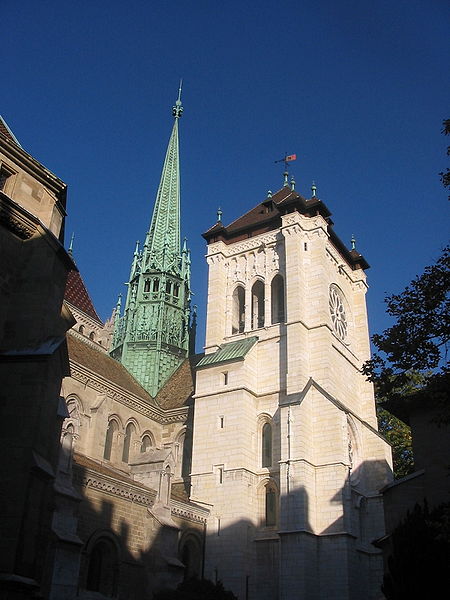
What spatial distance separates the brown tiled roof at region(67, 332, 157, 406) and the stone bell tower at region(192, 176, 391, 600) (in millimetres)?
4258

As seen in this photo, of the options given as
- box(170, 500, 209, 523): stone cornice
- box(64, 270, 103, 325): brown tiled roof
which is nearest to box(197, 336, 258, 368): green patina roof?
box(170, 500, 209, 523): stone cornice

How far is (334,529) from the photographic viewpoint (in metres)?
25.3

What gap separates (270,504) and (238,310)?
11.6 metres

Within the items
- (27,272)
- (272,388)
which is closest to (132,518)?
(272,388)

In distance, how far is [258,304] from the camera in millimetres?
34938

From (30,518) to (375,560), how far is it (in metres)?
20.6

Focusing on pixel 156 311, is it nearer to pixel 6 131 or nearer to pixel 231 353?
pixel 231 353

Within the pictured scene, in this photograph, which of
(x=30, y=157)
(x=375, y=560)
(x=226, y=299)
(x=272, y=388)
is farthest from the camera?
(x=226, y=299)

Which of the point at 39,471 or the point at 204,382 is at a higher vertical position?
the point at 204,382

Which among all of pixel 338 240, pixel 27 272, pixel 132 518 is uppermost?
pixel 338 240

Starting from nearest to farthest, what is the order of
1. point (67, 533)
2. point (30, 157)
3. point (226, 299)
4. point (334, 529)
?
point (30, 157) < point (67, 533) < point (334, 529) < point (226, 299)

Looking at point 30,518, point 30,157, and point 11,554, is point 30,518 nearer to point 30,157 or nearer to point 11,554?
point 11,554

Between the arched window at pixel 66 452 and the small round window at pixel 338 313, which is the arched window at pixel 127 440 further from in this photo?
the small round window at pixel 338 313

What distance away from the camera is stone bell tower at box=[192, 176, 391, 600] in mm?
25484
